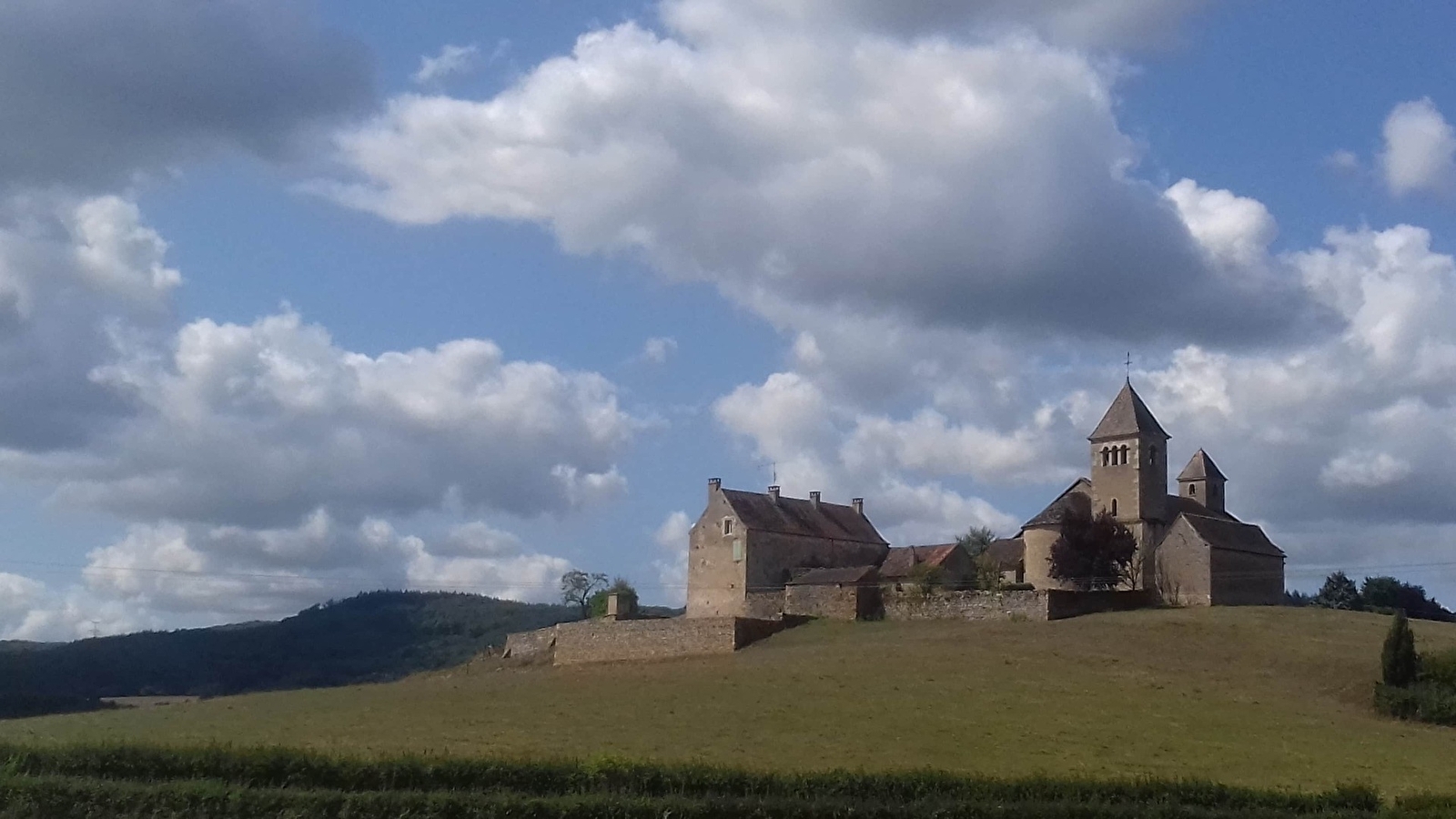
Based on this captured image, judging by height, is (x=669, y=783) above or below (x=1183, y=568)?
below

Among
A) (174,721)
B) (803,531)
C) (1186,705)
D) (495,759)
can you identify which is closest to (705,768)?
(495,759)

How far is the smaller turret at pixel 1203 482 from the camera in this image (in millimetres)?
75000

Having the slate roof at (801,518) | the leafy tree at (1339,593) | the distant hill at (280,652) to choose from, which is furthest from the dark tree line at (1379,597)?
the distant hill at (280,652)

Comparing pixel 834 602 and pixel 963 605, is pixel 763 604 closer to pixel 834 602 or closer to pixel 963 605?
pixel 834 602

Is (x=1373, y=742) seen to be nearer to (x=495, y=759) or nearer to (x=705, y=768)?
(x=705, y=768)

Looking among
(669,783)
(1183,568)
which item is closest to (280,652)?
(1183,568)

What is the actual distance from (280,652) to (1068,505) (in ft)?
252

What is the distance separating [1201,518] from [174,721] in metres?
45.7

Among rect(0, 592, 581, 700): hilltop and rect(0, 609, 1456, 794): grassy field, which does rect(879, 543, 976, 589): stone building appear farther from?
rect(0, 592, 581, 700): hilltop

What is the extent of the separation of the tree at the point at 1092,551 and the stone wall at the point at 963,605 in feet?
25.2

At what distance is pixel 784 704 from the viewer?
1626 inches

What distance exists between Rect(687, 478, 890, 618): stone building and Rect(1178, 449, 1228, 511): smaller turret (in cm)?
1799

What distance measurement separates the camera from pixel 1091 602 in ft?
198

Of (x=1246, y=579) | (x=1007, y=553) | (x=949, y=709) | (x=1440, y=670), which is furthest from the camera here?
(x=1007, y=553)
